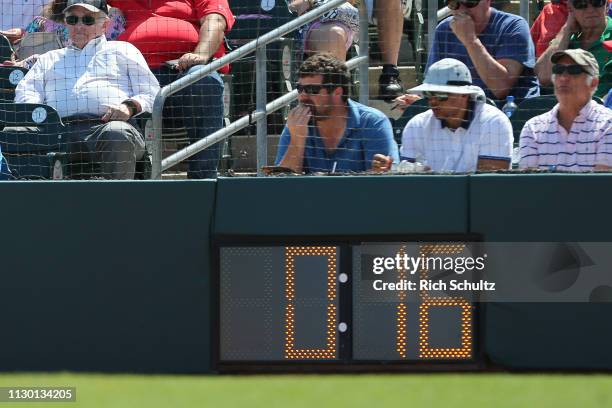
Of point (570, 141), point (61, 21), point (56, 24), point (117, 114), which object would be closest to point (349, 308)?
point (570, 141)

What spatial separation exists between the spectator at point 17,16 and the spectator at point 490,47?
348 centimetres

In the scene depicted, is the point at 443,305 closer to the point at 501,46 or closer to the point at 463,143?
the point at 463,143

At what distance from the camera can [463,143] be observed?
6.57 m

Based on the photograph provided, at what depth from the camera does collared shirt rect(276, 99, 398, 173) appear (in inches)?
260

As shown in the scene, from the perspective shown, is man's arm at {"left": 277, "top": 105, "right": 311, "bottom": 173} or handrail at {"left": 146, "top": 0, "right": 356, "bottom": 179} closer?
man's arm at {"left": 277, "top": 105, "right": 311, "bottom": 173}

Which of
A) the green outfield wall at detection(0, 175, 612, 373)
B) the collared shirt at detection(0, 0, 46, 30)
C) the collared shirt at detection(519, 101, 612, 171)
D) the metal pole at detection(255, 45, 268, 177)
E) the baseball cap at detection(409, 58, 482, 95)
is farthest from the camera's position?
the collared shirt at detection(0, 0, 46, 30)

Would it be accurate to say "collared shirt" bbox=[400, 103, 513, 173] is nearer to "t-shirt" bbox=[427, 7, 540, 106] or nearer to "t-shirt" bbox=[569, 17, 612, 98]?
"t-shirt" bbox=[427, 7, 540, 106]

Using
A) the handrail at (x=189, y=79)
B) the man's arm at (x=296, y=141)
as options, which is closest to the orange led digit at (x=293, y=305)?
the man's arm at (x=296, y=141)

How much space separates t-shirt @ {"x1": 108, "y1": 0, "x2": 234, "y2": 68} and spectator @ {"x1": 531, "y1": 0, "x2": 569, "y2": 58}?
2.31m

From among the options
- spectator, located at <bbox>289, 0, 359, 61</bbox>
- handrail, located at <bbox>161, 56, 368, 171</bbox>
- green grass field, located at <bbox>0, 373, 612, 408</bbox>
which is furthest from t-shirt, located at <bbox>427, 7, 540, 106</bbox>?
green grass field, located at <bbox>0, 373, 612, 408</bbox>

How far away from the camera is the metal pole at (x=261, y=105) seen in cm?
718

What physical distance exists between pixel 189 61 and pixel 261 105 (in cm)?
77

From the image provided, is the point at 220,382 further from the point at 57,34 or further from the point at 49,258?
the point at 57,34

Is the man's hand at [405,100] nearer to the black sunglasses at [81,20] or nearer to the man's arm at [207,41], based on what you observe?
the man's arm at [207,41]
